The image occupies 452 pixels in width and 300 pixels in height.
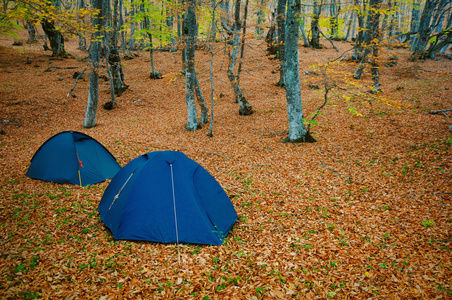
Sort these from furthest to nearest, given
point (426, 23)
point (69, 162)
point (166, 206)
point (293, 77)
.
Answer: point (426, 23) → point (293, 77) → point (69, 162) → point (166, 206)

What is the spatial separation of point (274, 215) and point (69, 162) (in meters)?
7.14

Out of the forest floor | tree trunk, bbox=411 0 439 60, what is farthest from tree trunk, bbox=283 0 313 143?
tree trunk, bbox=411 0 439 60

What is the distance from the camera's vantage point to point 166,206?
17.6 feet

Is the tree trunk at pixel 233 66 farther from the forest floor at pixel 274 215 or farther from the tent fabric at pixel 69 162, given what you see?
the tent fabric at pixel 69 162

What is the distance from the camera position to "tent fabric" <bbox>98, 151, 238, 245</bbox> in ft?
17.2

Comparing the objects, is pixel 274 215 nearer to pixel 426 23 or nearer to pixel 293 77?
pixel 293 77

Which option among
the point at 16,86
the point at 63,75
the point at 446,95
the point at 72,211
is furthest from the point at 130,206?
the point at 63,75

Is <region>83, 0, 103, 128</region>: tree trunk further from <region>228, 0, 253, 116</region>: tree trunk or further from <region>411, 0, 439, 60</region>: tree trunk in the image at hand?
<region>411, 0, 439, 60</region>: tree trunk

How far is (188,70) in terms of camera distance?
12.3 m

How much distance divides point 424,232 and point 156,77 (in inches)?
904

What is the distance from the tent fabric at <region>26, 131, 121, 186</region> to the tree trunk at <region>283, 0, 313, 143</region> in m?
8.06

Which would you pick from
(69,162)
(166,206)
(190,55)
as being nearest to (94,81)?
(190,55)

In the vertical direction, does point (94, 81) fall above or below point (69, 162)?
above

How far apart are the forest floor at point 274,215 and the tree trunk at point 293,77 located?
0.65 meters
